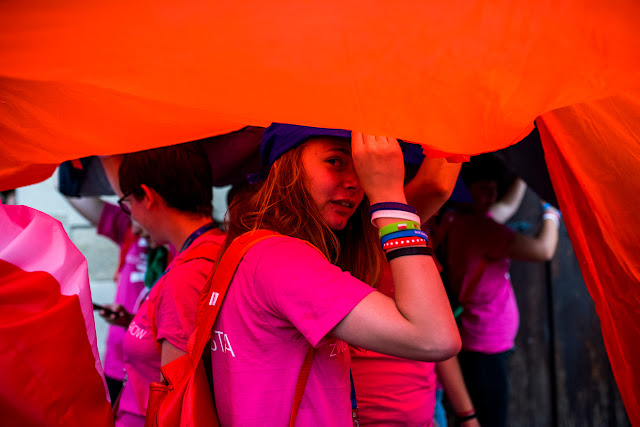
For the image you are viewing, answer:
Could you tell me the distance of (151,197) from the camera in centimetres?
225

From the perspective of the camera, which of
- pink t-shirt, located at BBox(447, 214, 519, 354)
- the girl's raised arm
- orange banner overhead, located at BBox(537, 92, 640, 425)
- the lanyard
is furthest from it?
pink t-shirt, located at BBox(447, 214, 519, 354)

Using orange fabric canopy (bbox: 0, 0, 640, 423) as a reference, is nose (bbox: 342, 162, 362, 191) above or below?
below

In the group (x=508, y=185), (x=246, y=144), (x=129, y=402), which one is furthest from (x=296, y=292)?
(x=508, y=185)

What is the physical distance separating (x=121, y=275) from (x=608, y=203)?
9.19 ft

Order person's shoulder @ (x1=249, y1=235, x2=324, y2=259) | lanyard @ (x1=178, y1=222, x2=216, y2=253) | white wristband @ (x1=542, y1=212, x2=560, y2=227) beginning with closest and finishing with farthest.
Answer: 1. person's shoulder @ (x1=249, y1=235, x2=324, y2=259)
2. lanyard @ (x1=178, y1=222, x2=216, y2=253)
3. white wristband @ (x1=542, y1=212, x2=560, y2=227)

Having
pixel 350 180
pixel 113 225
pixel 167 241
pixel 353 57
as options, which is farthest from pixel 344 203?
pixel 113 225

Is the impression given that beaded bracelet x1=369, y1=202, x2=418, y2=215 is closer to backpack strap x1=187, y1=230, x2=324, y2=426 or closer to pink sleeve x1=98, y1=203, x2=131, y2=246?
backpack strap x1=187, y1=230, x2=324, y2=426

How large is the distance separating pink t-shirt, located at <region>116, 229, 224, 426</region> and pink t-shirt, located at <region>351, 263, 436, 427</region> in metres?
0.57

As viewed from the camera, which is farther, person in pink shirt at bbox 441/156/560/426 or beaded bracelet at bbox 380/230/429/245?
person in pink shirt at bbox 441/156/560/426

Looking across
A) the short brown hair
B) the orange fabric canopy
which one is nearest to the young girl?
the orange fabric canopy

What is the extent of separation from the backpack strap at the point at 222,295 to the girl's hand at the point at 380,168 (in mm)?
203

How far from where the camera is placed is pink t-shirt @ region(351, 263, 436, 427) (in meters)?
1.90

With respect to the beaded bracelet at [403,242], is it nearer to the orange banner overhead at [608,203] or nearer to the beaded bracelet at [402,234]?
the beaded bracelet at [402,234]

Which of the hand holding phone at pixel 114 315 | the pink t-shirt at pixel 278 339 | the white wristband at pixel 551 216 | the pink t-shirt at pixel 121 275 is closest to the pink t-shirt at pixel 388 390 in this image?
the pink t-shirt at pixel 278 339
